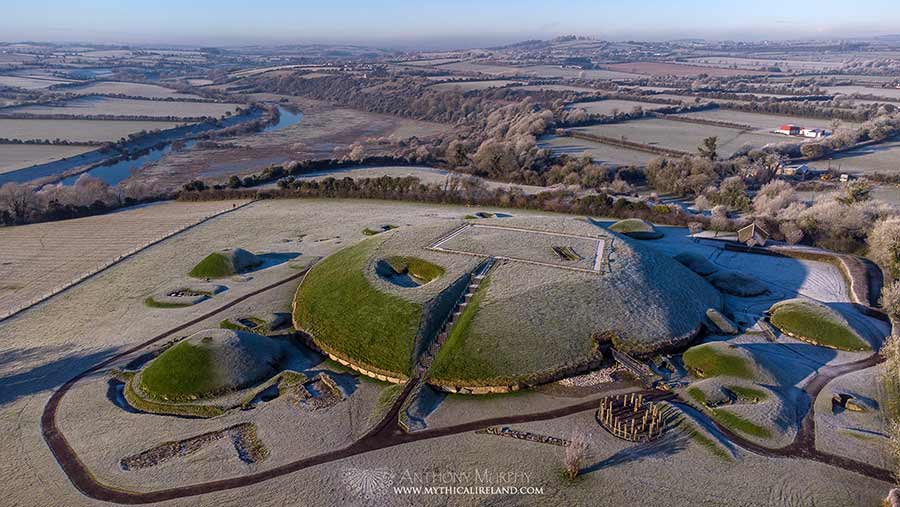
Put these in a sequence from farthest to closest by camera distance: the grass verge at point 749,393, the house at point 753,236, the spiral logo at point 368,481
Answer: the house at point 753,236
the grass verge at point 749,393
the spiral logo at point 368,481

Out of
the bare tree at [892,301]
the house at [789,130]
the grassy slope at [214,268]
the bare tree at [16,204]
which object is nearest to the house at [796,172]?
the house at [789,130]

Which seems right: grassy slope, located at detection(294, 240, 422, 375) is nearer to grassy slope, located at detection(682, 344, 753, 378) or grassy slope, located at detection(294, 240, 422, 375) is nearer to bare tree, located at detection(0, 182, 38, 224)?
grassy slope, located at detection(682, 344, 753, 378)

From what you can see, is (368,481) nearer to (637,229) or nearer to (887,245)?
(637,229)

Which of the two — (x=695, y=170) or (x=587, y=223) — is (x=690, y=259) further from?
(x=695, y=170)

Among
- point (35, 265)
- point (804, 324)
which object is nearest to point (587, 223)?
point (804, 324)

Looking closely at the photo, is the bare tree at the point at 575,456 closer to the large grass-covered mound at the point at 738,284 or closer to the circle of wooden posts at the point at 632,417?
the circle of wooden posts at the point at 632,417

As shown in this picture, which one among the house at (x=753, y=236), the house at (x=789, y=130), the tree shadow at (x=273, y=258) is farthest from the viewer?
the house at (x=789, y=130)
